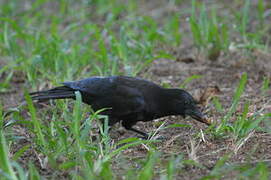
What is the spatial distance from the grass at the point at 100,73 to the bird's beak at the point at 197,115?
122mm

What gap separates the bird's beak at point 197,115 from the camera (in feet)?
15.5

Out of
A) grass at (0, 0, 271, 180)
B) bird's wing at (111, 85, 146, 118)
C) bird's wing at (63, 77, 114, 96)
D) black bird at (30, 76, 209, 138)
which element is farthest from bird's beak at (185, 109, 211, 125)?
bird's wing at (63, 77, 114, 96)

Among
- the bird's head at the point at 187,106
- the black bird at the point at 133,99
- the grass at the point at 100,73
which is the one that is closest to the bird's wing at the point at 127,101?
the black bird at the point at 133,99

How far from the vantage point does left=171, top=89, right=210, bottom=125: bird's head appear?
15.6ft

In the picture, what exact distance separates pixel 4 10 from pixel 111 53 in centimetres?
289

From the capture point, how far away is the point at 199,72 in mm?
6516

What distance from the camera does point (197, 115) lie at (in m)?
4.77

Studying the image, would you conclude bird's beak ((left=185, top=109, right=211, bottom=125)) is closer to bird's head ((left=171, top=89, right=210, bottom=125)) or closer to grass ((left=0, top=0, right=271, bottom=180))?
bird's head ((left=171, top=89, right=210, bottom=125))

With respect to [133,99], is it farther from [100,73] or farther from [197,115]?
[100,73]

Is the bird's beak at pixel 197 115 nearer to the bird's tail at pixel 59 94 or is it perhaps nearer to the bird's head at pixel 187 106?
the bird's head at pixel 187 106

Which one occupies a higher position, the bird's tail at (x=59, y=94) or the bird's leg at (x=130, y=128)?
the bird's tail at (x=59, y=94)

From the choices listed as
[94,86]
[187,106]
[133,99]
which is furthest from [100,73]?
[187,106]

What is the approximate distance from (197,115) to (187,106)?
116 millimetres

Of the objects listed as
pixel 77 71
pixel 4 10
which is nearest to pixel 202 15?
pixel 77 71
